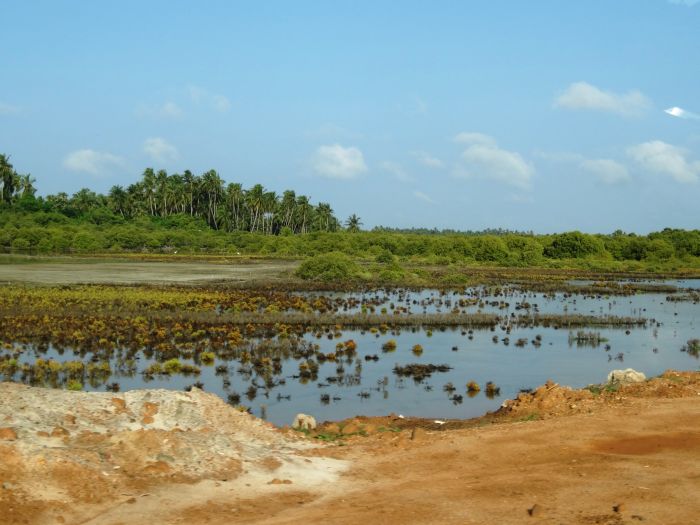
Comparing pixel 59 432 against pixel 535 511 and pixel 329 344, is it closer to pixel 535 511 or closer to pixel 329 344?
pixel 535 511

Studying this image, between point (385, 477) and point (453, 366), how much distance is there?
45.1 ft

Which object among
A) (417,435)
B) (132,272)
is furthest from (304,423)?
(132,272)

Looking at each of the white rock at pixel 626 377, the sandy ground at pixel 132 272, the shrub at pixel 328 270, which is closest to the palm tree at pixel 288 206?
the sandy ground at pixel 132 272

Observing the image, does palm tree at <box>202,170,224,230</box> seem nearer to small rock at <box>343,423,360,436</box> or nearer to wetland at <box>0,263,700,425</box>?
wetland at <box>0,263,700,425</box>

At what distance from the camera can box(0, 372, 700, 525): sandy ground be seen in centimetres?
750

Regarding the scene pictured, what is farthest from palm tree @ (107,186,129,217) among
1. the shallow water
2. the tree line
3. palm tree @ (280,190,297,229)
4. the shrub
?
the shallow water

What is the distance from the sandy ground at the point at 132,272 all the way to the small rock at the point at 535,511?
136 ft

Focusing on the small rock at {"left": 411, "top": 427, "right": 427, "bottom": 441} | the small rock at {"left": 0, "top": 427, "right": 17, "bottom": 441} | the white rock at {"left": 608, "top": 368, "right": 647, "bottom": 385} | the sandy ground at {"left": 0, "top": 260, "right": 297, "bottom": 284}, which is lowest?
the small rock at {"left": 411, "top": 427, "right": 427, "bottom": 441}

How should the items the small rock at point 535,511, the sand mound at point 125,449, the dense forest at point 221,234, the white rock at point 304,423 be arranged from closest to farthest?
1. the small rock at point 535,511
2. the sand mound at point 125,449
3. the white rock at point 304,423
4. the dense forest at point 221,234

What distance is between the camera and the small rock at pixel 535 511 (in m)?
7.41

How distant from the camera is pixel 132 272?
5569 cm

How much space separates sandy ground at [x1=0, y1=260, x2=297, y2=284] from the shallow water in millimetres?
18611

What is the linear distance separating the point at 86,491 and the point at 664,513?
6.07 meters

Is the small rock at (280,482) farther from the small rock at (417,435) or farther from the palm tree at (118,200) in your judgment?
the palm tree at (118,200)
